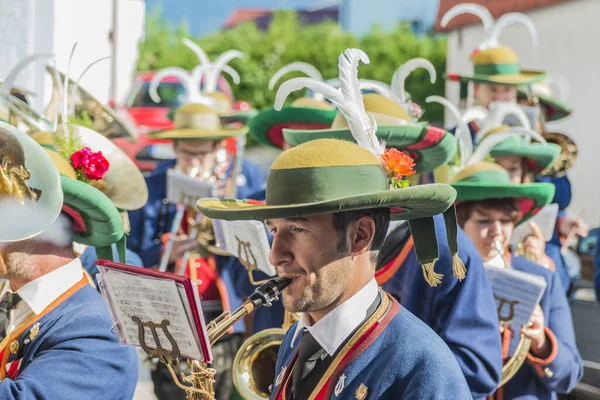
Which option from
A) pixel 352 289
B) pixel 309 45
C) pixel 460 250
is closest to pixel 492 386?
pixel 460 250

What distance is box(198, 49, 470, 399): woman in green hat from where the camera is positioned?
2691mm

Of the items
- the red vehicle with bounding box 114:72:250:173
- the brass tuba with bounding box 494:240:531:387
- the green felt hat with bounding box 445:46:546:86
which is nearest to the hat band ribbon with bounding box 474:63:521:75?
the green felt hat with bounding box 445:46:546:86

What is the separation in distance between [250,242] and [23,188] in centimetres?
153

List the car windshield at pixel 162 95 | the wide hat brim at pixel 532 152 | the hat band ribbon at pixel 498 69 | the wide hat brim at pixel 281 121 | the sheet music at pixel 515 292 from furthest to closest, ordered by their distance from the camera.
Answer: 1. the car windshield at pixel 162 95
2. the hat band ribbon at pixel 498 69
3. the wide hat brim at pixel 281 121
4. the wide hat brim at pixel 532 152
5. the sheet music at pixel 515 292

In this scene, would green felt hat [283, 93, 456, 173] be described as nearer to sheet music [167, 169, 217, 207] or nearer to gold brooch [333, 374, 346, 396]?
gold brooch [333, 374, 346, 396]

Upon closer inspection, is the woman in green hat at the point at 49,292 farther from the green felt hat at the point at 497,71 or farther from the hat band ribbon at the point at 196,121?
the green felt hat at the point at 497,71

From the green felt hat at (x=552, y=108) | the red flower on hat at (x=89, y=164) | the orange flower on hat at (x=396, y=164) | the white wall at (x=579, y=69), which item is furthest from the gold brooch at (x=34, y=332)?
the white wall at (x=579, y=69)

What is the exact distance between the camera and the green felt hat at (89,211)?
140 inches

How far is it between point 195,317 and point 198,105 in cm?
488

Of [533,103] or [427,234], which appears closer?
[427,234]

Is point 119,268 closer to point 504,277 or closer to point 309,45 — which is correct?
point 504,277

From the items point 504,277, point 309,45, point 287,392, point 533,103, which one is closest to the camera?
point 287,392

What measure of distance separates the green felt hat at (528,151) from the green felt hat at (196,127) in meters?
1.94

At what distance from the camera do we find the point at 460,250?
394cm
